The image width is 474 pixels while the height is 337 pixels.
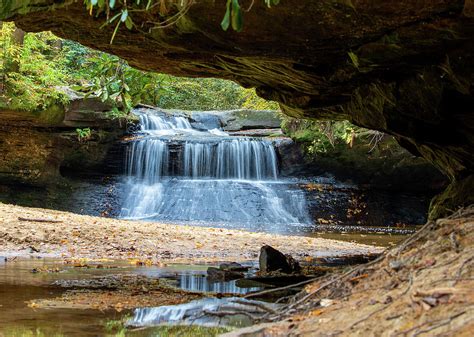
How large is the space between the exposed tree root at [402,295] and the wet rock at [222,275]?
237cm

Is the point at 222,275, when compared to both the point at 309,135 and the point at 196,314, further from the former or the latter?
the point at 309,135

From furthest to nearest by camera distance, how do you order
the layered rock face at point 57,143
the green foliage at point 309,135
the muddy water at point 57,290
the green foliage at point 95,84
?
the green foliage at point 309,135 → the layered rock face at point 57,143 → the green foliage at point 95,84 → the muddy water at point 57,290

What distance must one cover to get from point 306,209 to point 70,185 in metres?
8.99

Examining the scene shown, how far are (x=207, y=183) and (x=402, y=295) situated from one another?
59.3 ft

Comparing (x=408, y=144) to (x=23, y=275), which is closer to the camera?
(x=23, y=275)

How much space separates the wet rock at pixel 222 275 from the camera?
22.0 ft

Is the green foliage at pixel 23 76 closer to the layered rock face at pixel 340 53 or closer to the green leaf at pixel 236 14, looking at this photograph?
the layered rock face at pixel 340 53

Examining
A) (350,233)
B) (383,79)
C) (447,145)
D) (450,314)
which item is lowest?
(350,233)

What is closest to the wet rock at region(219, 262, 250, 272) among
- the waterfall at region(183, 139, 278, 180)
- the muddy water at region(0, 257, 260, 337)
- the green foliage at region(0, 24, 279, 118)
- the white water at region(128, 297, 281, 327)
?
the muddy water at region(0, 257, 260, 337)

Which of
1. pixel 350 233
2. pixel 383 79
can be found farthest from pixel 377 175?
pixel 383 79

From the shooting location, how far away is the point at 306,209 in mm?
20312

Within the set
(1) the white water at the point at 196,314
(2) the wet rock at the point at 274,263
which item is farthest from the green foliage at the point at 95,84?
(1) the white water at the point at 196,314

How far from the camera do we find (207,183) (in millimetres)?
21172

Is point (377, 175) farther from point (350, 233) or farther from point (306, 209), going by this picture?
point (350, 233)
